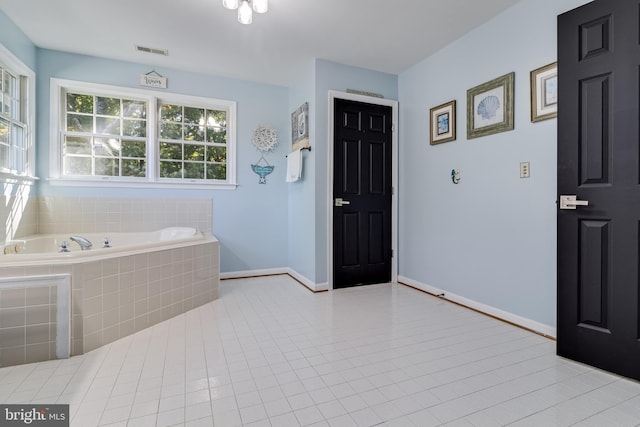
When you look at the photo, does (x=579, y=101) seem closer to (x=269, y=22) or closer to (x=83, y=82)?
(x=269, y=22)

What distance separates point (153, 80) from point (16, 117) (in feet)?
4.27

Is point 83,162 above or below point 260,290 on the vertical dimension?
above

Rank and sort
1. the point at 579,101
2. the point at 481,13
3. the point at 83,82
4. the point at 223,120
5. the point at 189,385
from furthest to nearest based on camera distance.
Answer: the point at 223,120 < the point at 83,82 < the point at 481,13 < the point at 579,101 < the point at 189,385

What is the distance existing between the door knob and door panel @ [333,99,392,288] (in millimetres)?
1956

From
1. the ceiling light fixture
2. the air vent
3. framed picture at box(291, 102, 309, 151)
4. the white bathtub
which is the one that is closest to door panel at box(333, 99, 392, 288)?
framed picture at box(291, 102, 309, 151)

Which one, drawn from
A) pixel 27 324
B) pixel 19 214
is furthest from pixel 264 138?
pixel 27 324

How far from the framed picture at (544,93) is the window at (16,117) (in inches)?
166

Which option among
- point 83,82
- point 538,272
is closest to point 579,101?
point 538,272

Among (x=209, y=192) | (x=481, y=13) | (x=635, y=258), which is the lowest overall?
(x=635, y=258)

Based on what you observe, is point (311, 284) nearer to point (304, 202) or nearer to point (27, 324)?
point (304, 202)

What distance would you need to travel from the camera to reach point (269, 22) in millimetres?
2699

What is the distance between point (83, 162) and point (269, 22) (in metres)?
2.53

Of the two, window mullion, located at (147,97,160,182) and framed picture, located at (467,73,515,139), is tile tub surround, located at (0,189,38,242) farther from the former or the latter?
framed picture, located at (467,73,515,139)

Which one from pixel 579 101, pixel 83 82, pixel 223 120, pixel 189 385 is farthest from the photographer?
pixel 223 120
